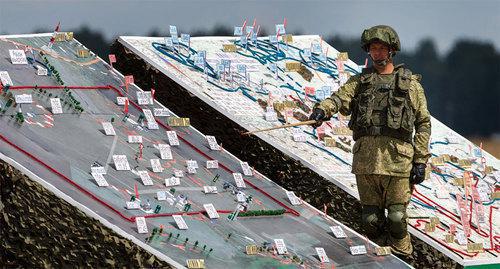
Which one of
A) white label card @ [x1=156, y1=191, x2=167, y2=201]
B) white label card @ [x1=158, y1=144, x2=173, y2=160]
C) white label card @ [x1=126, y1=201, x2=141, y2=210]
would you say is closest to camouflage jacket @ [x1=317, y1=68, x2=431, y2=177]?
white label card @ [x1=158, y1=144, x2=173, y2=160]

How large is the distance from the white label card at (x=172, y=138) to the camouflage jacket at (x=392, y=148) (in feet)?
3.76

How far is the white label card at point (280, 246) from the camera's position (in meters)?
11.2

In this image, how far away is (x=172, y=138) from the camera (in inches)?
482

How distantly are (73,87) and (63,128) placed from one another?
0.69 metres

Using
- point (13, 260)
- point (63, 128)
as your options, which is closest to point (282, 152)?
point (63, 128)

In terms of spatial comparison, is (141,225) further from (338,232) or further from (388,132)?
(388,132)

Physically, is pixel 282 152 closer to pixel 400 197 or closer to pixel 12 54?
pixel 400 197

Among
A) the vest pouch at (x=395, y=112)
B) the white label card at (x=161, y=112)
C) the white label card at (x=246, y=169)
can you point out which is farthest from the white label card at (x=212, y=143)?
the vest pouch at (x=395, y=112)

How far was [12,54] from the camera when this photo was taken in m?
12.2

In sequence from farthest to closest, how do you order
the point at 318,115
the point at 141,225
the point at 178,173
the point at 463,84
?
1. the point at 463,84
2. the point at 178,173
3. the point at 318,115
4. the point at 141,225

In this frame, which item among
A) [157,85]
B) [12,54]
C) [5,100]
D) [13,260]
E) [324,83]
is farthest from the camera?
[324,83]

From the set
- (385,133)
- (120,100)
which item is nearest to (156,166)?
(120,100)

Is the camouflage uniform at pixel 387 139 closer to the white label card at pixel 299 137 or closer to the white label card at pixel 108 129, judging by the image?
the white label card at pixel 299 137

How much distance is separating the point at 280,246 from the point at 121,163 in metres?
1.26
